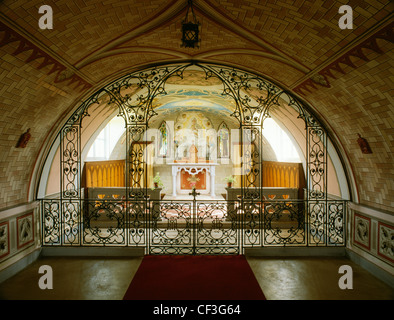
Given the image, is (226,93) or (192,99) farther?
(192,99)

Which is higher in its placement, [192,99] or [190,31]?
[192,99]

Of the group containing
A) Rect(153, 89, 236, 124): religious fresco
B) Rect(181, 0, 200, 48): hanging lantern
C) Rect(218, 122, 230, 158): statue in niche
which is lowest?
Rect(218, 122, 230, 158): statue in niche

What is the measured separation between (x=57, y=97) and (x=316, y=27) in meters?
4.19

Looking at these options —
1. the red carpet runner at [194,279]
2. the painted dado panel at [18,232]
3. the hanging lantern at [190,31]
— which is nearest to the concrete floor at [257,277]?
the red carpet runner at [194,279]

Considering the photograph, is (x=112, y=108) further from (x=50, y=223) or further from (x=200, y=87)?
(x=50, y=223)

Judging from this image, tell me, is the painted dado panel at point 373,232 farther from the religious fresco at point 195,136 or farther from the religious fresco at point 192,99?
the religious fresco at point 195,136

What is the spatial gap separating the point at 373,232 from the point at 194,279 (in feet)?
10.9

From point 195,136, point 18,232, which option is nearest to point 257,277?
point 18,232

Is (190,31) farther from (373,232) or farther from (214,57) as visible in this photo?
(373,232)

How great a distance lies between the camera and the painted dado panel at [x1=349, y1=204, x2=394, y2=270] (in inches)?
178

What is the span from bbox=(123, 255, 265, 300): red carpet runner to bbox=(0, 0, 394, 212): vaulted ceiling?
267 centimetres

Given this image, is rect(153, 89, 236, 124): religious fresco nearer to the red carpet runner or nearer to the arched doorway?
the arched doorway

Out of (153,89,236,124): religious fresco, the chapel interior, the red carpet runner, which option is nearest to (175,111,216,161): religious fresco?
(153,89,236,124): religious fresco

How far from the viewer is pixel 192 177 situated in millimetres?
13117
